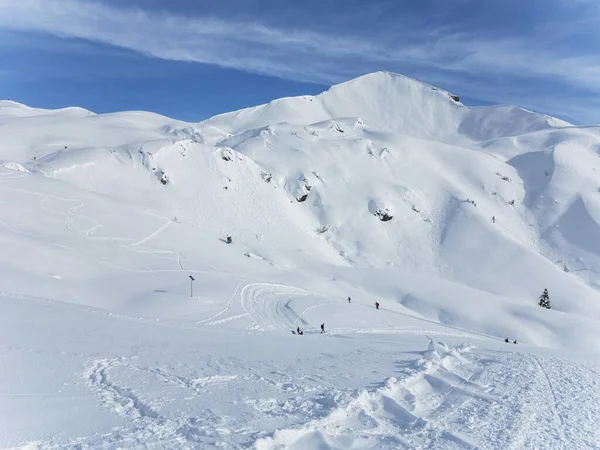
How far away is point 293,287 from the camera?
36375 millimetres

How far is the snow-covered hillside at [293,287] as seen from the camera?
9102mm

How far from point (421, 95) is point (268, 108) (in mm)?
54303

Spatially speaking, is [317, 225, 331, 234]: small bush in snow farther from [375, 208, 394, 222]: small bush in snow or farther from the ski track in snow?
the ski track in snow

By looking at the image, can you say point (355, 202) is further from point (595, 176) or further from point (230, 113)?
point (230, 113)

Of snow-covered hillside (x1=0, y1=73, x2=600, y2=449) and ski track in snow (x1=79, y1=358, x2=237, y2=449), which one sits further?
snow-covered hillside (x1=0, y1=73, x2=600, y2=449)

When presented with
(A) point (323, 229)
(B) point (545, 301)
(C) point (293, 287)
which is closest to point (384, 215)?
(A) point (323, 229)

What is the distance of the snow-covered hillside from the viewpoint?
9.10 metres

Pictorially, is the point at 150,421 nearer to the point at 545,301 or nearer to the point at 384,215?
the point at 545,301

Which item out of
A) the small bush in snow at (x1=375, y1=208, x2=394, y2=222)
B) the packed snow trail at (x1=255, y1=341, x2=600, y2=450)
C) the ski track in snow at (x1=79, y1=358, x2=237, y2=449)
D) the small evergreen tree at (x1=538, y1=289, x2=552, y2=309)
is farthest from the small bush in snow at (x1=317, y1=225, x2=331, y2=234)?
the ski track in snow at (x1=79, y1=358, x2=237, y2=449)

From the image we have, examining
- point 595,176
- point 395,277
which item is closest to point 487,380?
point 395,277

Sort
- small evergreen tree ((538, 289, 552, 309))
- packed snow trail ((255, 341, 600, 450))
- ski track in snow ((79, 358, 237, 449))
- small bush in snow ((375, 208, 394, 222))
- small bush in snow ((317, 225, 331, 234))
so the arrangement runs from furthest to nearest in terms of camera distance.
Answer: small bush in snow ((375, 208, 394, 222)), small bush in snow ((317, 225, 331, 234)), small evergreen tree ((538, 289, 552, 309)), packed snow trail ((255, 341, 600, 450)), ski track in snow ((79, 358, 237, 449))

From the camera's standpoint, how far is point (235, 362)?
1303cm

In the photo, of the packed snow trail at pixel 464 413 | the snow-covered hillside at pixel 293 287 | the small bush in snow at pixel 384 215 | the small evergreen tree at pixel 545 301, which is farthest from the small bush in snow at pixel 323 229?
the packed snow trail at pixel 464 413

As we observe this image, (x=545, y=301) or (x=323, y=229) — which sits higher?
(x=323, y=229)
